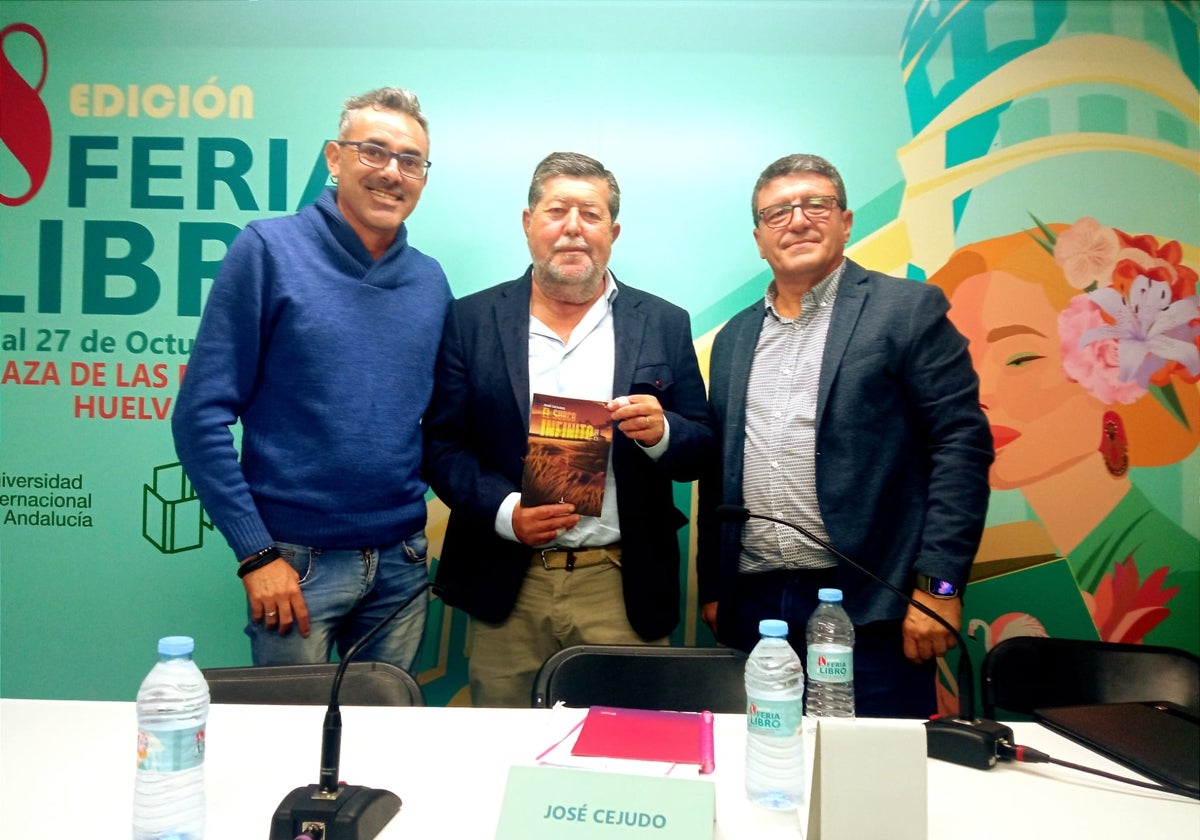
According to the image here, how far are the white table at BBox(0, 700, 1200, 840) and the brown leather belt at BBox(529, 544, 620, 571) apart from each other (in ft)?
2.48

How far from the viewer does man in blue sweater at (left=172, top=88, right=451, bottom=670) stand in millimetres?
2135

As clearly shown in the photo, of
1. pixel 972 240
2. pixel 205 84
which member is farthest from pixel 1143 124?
pixel 205 84

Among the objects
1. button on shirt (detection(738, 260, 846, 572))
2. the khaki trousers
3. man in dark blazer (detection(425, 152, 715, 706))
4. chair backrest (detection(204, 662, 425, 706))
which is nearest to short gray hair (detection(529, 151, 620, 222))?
man in dark blazer (detection(425, 152, 715, 706))

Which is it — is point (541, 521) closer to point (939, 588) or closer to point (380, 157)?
point (939, 588)

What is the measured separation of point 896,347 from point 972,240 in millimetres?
849

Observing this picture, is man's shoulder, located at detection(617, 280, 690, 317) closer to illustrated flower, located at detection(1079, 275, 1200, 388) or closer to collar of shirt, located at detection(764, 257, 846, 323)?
collar of shirt, located at detection(764, 257, 846, 323)

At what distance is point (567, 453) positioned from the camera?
2.15 metres

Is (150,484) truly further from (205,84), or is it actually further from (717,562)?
(717,562)

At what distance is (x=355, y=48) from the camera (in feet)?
9.35

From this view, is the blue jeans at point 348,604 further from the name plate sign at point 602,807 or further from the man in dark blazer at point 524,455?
the name plate sign at point 602,807

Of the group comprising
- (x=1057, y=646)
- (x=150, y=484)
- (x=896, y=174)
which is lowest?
(x=1057, y=646)

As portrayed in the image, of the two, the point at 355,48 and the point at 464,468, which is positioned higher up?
the point at 355,48

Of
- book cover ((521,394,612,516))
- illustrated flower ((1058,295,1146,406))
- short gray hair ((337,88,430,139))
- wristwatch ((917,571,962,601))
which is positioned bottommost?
wristwatch ((917,571,962,601))

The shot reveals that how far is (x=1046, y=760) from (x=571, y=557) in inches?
52.3
